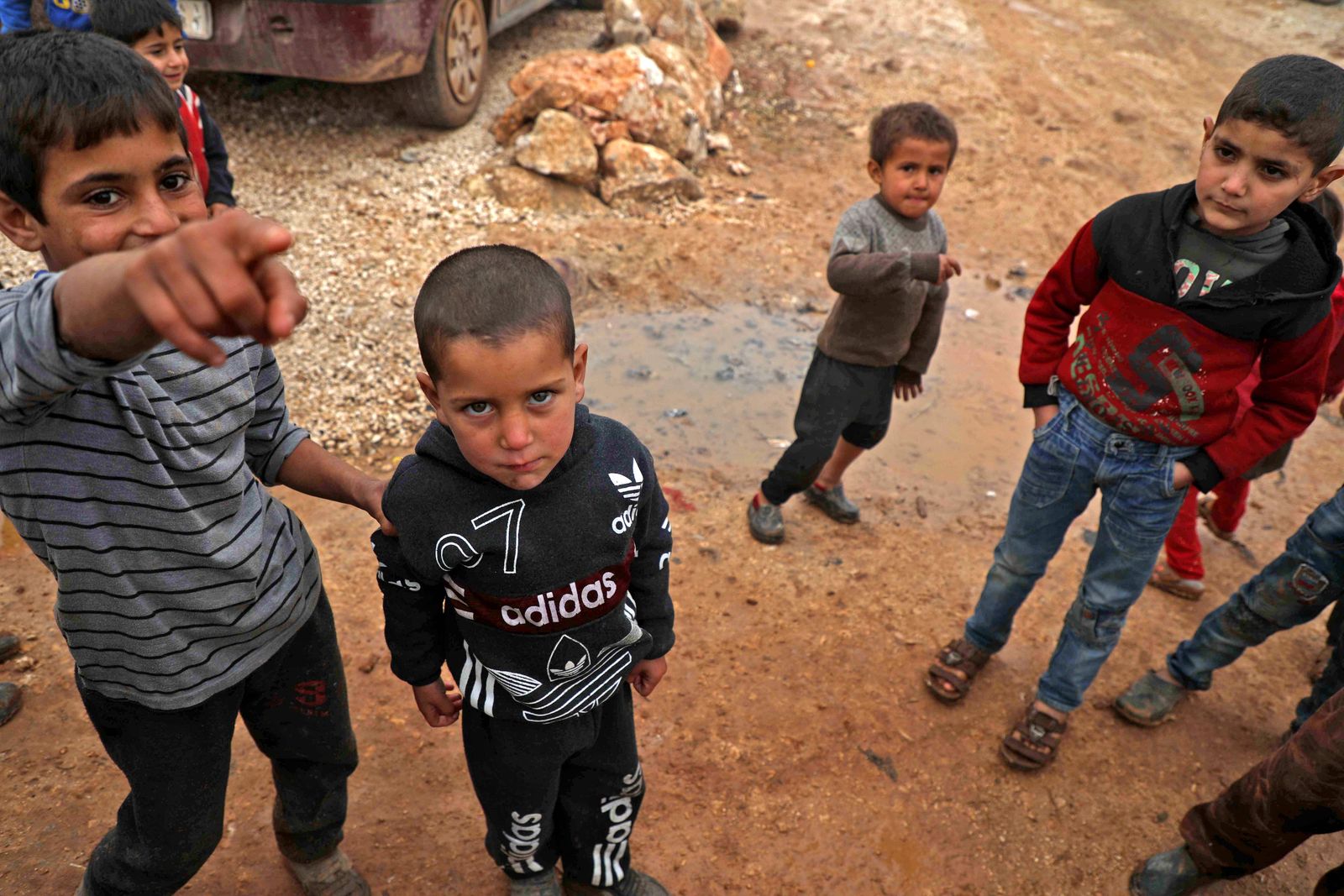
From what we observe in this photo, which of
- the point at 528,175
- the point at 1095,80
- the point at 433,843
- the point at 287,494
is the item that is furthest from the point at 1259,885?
the point at 1095,80

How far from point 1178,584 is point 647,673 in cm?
273

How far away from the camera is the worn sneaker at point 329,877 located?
214cm

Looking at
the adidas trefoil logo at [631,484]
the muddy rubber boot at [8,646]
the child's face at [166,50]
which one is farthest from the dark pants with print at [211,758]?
the child's face at [166,50]

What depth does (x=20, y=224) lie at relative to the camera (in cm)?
128

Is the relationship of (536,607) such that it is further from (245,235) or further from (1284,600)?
(1284,600)

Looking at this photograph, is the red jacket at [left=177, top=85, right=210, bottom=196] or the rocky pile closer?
the red jacket at [left=177, top=85, right=210, bottom=196]

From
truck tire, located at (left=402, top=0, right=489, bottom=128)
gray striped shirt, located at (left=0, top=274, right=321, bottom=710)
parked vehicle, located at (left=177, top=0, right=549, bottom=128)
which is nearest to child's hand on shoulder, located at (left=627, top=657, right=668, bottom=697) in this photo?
gray striped shirt, located at (left=0, top=274, right=321, bottom=710)

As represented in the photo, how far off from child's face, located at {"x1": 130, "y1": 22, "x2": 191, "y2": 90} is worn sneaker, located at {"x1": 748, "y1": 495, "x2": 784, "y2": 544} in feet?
8.60

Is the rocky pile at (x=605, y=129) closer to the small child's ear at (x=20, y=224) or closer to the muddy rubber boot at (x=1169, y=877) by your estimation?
the small child's ear at (x=20, y=224)

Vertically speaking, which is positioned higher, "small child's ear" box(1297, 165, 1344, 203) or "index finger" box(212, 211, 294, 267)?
"index finger" box(212, 211, 294, 267)

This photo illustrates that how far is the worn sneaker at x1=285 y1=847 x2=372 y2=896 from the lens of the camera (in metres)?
2.14

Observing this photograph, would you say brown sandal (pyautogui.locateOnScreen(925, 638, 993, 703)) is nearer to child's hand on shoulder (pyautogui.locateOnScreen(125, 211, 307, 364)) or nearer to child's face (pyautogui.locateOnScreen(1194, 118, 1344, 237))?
child's face (pyautogui.locateOnScreen(1194, 118, 1344, 237))

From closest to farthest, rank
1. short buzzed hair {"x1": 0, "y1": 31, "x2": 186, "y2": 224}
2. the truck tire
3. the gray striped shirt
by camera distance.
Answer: short buzzed hair {"x1": 0, "y1": 31, "x2": 186, "y2": 224} → the gray striped shirt → the truck tire

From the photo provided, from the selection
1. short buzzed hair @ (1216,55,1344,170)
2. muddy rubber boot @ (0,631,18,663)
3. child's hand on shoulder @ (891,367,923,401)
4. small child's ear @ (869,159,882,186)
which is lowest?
muddy rubber boot @ (0,631,18,663)
